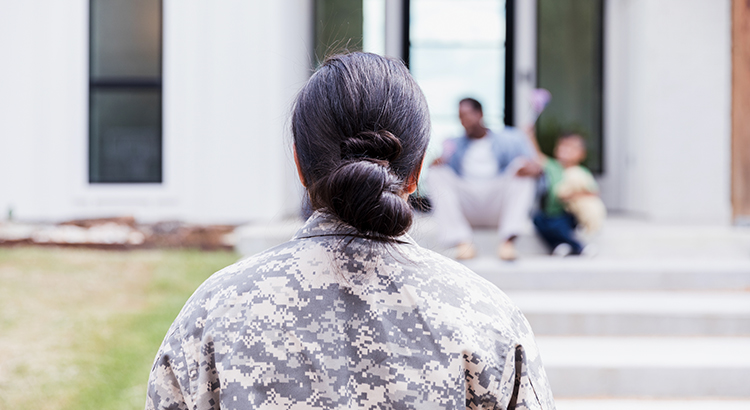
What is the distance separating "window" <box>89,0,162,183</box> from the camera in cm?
508

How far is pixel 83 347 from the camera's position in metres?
2.97

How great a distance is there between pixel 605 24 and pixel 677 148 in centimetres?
175

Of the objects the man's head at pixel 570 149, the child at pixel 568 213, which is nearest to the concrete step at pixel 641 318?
the child at pixel 568 213

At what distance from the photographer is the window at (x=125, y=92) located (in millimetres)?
5078

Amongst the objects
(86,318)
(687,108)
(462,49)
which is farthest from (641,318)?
(462,49)

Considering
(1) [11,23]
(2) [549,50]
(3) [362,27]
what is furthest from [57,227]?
(2) [549,50]

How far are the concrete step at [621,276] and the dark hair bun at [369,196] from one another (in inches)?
111

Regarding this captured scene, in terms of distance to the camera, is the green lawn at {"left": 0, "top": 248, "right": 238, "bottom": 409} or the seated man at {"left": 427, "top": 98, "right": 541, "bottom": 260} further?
the seated man at {"left": 427, "top": 98, "right": 541, "bottom": 260}

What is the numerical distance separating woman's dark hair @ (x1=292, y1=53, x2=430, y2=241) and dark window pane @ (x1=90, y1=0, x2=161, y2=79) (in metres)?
4.75

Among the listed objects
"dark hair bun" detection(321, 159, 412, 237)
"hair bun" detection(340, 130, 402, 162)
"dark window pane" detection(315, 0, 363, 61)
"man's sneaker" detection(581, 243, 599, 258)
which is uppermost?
"dark window pane" detection(315, 0, 363, 61)

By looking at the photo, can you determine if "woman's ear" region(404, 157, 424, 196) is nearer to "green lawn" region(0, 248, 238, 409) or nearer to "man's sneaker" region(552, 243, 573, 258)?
"green lawn" region(0, 248, 238, 409)

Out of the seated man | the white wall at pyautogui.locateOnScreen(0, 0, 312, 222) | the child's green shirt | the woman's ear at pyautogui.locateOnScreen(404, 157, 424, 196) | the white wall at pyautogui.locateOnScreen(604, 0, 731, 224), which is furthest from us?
the white wall at pyautogui.locateOnScreen(604, 0, 731, 224)

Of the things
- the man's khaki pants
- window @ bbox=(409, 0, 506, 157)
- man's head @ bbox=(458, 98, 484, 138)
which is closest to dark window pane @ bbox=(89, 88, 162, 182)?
the man's khaki pants

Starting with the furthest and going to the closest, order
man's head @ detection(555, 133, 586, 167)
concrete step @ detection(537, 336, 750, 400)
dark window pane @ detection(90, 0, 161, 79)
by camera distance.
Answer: dark window pane @ detection(90, 0, 161, 79) → man's head @ detection(555, 133, 586, 167) → concrete step @ detection(537, 336, 750, 400)
